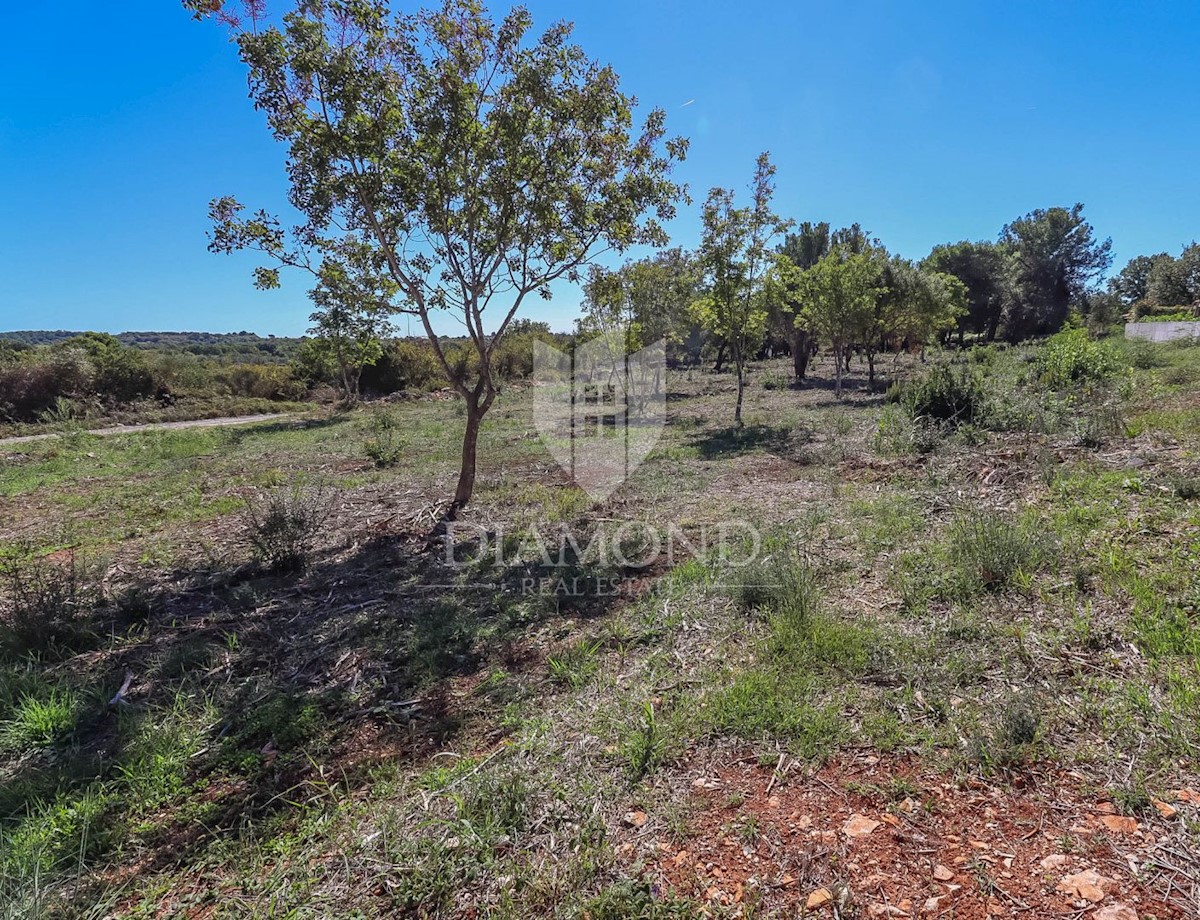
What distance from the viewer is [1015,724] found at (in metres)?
2.23

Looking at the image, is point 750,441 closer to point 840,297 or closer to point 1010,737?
point 840,297

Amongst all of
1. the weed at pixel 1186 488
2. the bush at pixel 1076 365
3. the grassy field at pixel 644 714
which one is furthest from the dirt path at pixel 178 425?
the bush at pixel 1076 365

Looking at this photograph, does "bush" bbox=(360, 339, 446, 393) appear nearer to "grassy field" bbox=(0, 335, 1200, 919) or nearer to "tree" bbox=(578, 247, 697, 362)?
"tree" bbox=(578, 247, 697, 362)

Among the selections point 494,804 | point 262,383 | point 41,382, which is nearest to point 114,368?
point 41,382

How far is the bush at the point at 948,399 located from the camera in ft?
29.0

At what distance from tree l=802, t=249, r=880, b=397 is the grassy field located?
450 inches

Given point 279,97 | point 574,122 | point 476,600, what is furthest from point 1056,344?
point 279,97

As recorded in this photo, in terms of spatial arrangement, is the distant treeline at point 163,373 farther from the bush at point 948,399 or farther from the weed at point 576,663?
the weed at point 576,663

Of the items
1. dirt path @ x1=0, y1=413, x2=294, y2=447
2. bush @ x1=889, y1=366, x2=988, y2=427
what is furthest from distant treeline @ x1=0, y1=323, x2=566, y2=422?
bush @ x1=889, y1=366, x2=988, y2=427

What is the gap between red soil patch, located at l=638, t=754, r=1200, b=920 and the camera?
5.37ft

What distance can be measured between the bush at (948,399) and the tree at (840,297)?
7.17 meters

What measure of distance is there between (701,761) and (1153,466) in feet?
19.0

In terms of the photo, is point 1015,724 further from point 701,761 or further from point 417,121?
point 417,121

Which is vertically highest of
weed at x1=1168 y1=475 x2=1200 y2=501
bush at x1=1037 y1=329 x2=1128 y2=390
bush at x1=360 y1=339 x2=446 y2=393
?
bush at x1=360 y1=339 x2=446 y2=393
